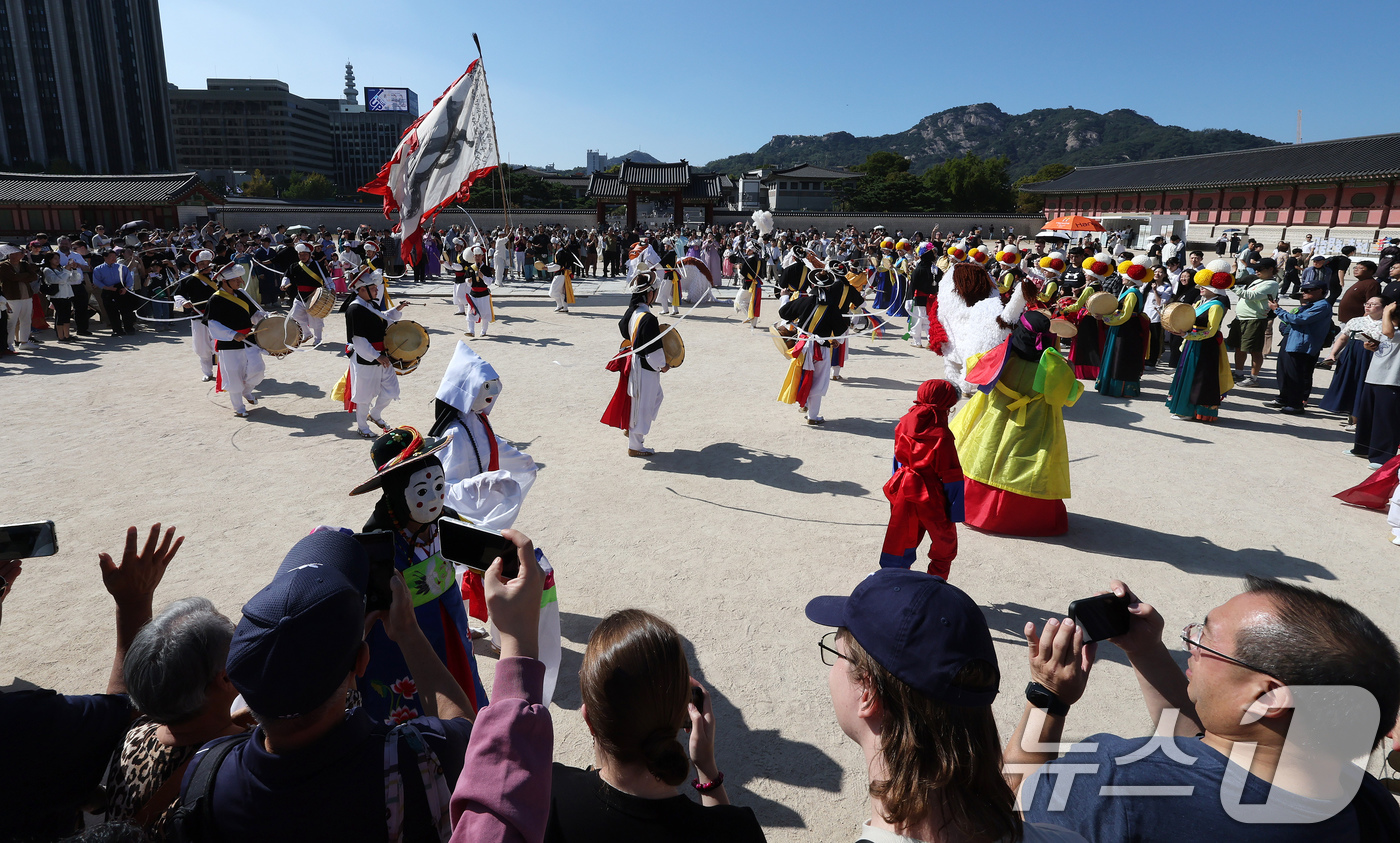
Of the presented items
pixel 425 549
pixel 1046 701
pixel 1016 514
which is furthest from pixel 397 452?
pixel 1016 514

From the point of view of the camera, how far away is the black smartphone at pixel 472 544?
1908mm

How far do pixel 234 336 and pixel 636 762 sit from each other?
8.14 m

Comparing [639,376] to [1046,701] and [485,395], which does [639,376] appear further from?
[1046,701]

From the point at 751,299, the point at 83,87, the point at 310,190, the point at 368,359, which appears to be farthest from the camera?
the point at 310,190

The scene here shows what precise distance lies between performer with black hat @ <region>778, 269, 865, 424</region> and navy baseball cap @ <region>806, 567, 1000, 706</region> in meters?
6.49

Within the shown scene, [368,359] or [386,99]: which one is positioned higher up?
[386,99]

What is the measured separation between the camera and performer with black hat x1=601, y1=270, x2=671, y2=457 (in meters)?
6.43

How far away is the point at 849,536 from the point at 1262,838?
3.90 m

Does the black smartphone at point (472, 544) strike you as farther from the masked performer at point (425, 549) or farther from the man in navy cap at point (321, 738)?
the masked performer at point (425, 549)

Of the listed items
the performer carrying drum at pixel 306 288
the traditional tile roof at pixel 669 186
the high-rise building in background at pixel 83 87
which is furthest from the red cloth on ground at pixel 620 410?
the high-rise building in background at pixel 83 87

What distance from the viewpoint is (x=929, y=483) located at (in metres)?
3.83

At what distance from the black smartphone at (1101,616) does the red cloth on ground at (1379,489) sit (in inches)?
228

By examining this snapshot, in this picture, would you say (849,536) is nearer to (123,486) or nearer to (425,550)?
(425,550)

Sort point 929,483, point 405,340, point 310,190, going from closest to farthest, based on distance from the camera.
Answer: point 929,483 → point 405,340 → point 310,190
